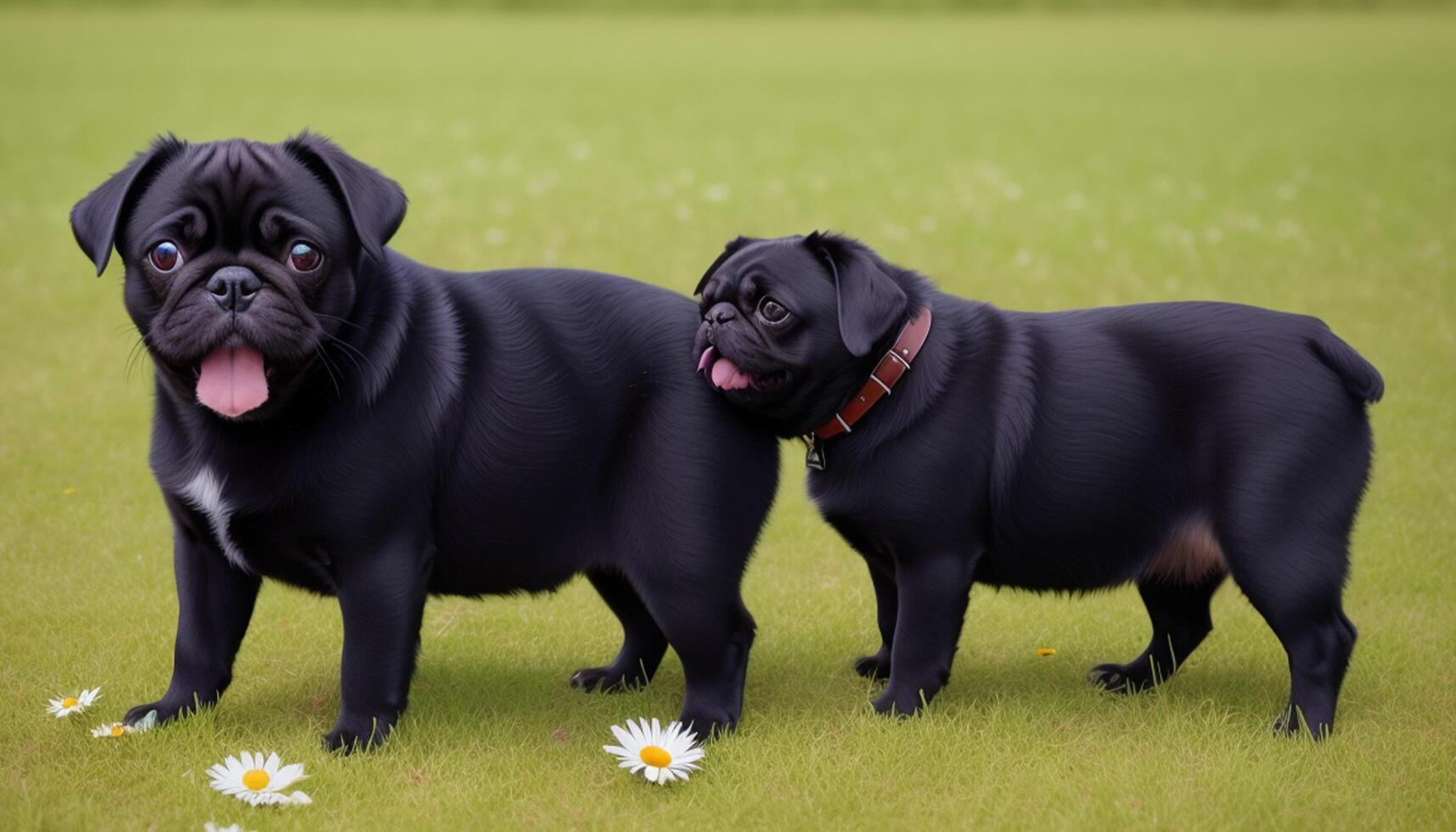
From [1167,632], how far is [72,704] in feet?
11.8

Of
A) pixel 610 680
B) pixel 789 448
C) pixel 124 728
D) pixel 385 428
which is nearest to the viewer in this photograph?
pixel 385 428

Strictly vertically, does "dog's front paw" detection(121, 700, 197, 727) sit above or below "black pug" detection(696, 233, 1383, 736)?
below

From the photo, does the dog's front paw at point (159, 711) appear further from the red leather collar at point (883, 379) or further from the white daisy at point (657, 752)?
the red leather collar at point (883, 379)

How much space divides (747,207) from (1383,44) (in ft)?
82.4

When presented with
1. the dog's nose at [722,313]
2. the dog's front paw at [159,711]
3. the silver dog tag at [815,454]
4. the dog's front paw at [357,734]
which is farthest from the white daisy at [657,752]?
the dog's front paw at [159,711]

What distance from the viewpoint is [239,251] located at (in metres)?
4.14

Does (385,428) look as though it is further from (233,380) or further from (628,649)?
(628,649)

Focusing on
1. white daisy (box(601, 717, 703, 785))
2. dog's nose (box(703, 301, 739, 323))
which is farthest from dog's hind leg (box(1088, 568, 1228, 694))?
dog's nose (box(703, 301, 739, 323))

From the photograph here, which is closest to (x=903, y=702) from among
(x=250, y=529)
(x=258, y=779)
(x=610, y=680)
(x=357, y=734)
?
(x=610, y=680)

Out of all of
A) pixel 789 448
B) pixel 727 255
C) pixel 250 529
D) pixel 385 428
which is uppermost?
pixel 727 255

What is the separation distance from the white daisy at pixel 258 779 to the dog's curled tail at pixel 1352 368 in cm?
327

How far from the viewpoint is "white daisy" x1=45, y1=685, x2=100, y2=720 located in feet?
15.3

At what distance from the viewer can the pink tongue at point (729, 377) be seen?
4559mm

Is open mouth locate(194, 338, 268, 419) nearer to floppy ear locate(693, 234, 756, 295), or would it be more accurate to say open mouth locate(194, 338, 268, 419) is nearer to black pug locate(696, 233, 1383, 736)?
black pug locate(696, 233, 1383, 736)
